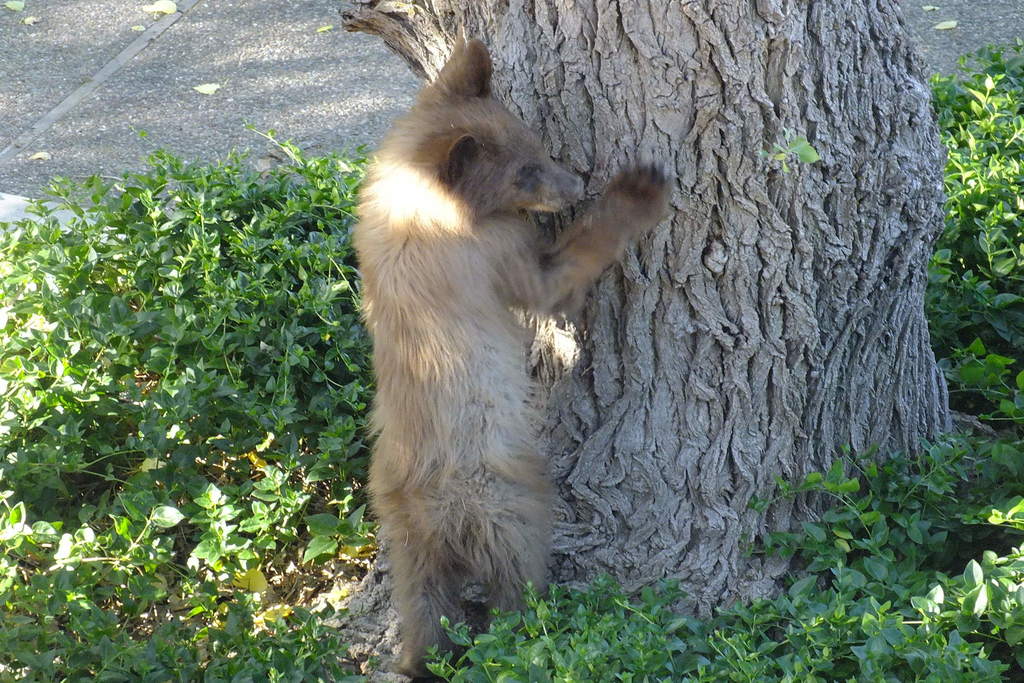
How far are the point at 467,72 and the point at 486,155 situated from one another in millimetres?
289

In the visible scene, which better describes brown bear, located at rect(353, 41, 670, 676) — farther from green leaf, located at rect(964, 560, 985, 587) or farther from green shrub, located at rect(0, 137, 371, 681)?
green leaf, located at rect(964, 560, 985, 587)

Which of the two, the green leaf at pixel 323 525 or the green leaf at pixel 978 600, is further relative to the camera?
the green leaf at pixel 323 525

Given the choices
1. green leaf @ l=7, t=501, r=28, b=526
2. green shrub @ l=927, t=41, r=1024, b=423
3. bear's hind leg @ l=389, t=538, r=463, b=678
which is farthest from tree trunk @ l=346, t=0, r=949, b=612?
green leaf @ l=7, t=501, r=28, b=526

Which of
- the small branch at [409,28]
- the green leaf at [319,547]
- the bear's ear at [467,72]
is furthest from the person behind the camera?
the green leaf at [319,547]

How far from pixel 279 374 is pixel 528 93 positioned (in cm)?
162

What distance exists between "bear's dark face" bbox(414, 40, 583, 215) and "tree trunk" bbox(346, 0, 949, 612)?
0.35ft

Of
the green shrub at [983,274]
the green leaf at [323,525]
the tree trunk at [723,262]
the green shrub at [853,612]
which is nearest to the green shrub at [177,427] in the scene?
the green leaf at [323,525]

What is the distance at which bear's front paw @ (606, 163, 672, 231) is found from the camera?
3195 mm

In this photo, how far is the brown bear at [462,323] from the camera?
342 centimetres

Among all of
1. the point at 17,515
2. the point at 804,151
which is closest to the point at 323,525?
the point at 17,515

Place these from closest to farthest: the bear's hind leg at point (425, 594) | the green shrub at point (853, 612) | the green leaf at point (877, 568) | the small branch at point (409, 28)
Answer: the green shrub at point (853, 612) → the green leaf at point (877, 568) → the bear's hind leg at point (425, 594) → the small branch at point (409, 28)

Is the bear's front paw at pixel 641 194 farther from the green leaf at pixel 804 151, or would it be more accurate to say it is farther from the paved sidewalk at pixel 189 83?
the paved sidewalk at pixel 189 83

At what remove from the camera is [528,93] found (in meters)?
3.51

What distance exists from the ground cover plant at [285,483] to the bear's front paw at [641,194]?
3.44ft
